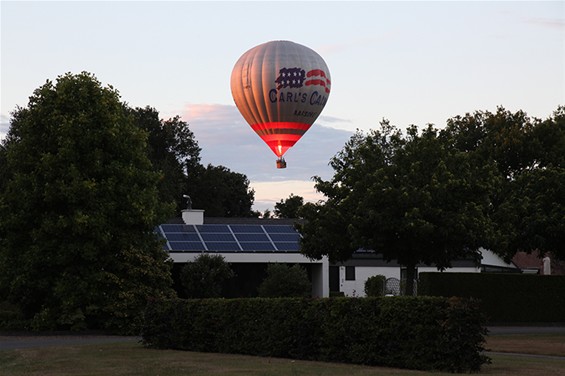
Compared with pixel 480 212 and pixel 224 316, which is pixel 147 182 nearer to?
pixel 480 212

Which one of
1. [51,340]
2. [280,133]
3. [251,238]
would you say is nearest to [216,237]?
[251,238]

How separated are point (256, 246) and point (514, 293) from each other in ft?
58.8

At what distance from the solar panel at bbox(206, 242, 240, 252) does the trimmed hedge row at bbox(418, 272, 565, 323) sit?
15241mm

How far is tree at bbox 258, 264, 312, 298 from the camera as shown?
57812 millimetres

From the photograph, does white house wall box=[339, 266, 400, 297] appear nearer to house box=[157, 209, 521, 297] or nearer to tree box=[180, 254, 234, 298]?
house box=[157, 209, 521, 297]

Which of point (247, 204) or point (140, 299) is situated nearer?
point (140, 299)

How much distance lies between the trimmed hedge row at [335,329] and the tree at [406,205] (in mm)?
17305

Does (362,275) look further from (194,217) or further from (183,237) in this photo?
(183,237)

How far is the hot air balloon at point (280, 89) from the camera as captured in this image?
5556 centimetres

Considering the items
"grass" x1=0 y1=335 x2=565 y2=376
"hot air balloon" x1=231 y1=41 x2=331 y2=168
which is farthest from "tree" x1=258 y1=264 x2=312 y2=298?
"grass" x1=0 y1=335 x2=565 y2=376

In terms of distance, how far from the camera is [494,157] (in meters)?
74.1

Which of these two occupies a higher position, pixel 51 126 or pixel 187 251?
pixel 51 126

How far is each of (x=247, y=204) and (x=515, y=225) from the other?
74.1 m

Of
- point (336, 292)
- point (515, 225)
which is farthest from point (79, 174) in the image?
point (336, 292)
